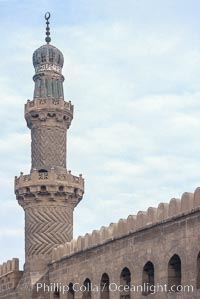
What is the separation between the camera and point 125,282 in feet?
70.5

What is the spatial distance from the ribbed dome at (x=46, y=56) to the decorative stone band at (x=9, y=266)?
24.9 ft

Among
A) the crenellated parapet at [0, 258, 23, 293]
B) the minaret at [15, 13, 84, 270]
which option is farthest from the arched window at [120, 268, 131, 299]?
the crenellated parapet at [0, 258, 23, 293]

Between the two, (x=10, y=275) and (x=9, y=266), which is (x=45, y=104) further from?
(x=10, y=275)

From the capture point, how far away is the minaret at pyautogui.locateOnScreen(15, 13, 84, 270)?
28.0 m

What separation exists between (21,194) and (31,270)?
2.92m

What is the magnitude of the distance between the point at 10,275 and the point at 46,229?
8.92 ft

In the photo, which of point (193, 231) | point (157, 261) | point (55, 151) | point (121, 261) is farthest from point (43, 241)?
point (193, 231)

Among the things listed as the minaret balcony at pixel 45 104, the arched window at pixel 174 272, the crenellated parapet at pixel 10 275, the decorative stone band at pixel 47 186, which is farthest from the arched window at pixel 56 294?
the arched window at pixel 174 272

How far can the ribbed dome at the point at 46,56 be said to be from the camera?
2984 cm

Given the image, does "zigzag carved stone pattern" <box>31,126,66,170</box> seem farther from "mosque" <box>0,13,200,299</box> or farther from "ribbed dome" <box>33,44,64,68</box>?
"ribbed dome" <box>33,44,64,68</box>

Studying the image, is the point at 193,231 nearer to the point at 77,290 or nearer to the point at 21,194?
the point at 77,290

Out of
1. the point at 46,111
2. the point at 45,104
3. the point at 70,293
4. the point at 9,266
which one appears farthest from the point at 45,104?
the point at 70,293

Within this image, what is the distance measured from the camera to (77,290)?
24141 millimetres

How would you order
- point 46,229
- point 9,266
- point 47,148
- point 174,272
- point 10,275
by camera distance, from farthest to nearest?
point 9,266, point 10,275, point 47,148, point 46,229, point 174,272
